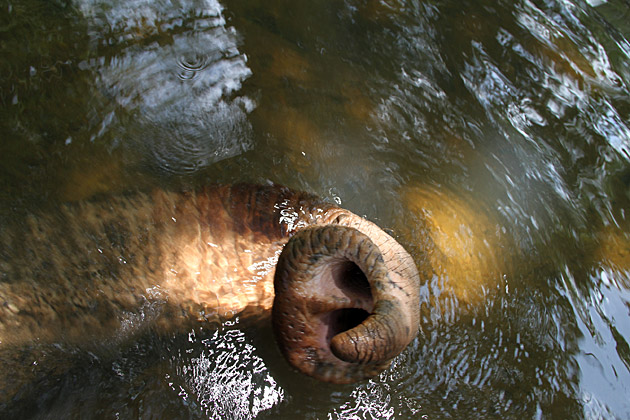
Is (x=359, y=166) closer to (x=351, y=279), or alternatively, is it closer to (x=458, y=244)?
(x=458, y=244)

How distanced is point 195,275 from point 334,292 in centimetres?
49

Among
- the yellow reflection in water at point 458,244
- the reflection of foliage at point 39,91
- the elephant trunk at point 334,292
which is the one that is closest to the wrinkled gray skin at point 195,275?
the elephant trunk at point 334,292

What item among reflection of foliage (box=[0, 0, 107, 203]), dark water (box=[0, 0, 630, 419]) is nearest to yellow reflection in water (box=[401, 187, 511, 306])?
dark water (box=[0, 0, 630, 419])

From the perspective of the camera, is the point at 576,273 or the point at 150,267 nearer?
the point at 150,267

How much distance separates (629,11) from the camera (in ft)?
15.4

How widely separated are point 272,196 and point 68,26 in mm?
1060

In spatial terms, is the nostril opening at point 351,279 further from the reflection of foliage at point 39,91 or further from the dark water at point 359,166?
the reflection of foliage at point 39,91

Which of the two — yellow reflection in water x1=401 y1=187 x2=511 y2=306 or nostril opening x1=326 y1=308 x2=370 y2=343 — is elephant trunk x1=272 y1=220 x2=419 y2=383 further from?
yellow reflection in water x1=401 y1=187 x2=511 y2=306

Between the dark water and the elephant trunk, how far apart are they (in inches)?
6.7

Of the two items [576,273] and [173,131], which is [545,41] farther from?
[173,131]

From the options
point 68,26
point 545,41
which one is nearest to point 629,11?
point 545,41

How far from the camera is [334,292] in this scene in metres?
1.70

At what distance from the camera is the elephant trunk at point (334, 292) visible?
1.57 m

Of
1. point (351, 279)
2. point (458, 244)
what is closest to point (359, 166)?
point (458, 244)
